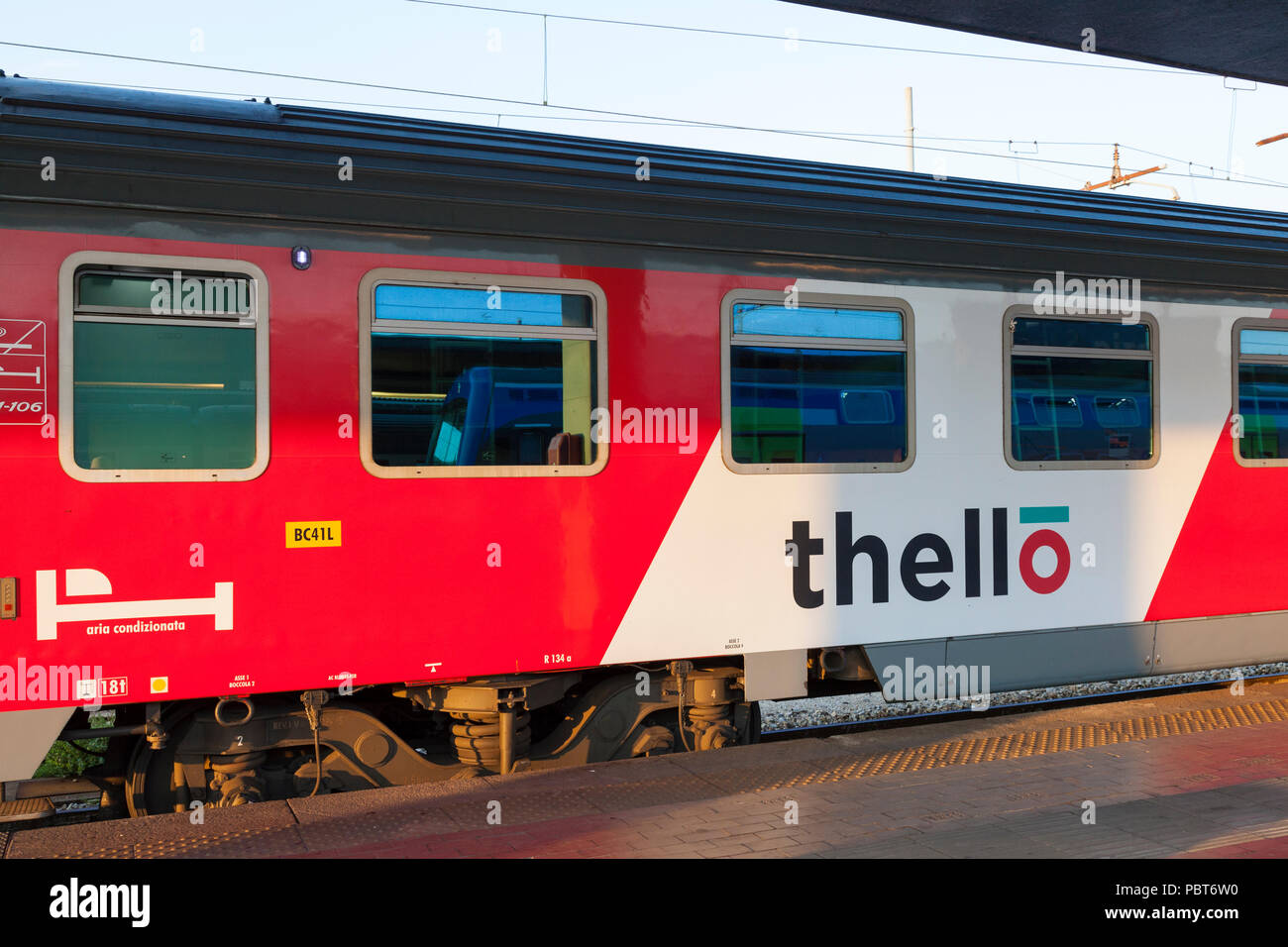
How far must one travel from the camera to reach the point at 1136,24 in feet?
22.1

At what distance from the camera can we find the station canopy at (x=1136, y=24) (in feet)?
21.1

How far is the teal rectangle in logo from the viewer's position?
7203 millimetres

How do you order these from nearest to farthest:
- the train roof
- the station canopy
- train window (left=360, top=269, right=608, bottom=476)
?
the train roof < train window (left=360, top=269, right=608, bottom=476) < the station canopy

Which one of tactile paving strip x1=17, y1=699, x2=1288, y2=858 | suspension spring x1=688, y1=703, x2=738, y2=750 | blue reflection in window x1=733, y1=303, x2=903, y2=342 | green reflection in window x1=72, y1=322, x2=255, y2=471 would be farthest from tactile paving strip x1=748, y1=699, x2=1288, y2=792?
green reflection in window x1=72, y1=322, x2=255, y2=471

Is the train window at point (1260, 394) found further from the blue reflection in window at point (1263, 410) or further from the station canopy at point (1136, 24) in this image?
the station canopy at point (1136, 24)

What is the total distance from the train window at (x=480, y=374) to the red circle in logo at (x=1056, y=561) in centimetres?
281

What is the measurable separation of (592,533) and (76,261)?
2.77 m

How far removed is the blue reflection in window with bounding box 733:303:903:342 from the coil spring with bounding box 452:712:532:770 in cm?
251

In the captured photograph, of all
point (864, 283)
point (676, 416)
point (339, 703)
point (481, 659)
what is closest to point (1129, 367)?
point (864, 283)

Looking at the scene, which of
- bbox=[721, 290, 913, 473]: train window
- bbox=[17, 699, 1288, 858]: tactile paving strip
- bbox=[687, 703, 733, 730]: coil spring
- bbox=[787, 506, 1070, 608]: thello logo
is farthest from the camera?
bbox=[687, 703, 733, 730]: coil spring

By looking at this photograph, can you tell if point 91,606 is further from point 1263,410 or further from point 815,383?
point 1263,410

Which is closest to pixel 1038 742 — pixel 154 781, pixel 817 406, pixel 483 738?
pixel 817 406

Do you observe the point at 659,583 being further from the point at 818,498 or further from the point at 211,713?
the point at 211,713

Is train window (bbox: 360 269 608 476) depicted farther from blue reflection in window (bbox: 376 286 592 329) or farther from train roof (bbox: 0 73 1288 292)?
train roof (bbox: 0 73 1288 292)
